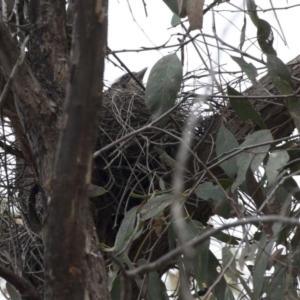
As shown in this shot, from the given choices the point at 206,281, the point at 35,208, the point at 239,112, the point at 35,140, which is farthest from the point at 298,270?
A: the point at 35,208

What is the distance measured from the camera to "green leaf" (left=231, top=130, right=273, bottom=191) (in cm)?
168

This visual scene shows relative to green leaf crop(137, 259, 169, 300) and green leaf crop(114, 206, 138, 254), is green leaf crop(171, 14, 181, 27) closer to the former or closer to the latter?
green leaf crop(114, 206, 138, 254)

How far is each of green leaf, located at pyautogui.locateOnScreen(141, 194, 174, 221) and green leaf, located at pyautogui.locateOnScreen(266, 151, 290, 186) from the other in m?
0.28

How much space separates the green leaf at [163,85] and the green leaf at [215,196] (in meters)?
0.23

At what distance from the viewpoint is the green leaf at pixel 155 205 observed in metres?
1.74

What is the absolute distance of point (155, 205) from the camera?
1.77m

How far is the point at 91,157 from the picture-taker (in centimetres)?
96

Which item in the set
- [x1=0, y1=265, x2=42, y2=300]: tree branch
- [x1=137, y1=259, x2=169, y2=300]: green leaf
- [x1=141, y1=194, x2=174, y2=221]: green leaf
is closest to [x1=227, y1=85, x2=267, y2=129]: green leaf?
[x1=141, y1=194, x2=174, y2=221]: green leaf

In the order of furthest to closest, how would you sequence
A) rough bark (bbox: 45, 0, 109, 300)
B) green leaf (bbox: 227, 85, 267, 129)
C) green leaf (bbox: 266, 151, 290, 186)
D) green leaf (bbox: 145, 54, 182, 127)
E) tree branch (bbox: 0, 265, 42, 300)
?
green leaf (bbox: 227, 85, 267, 129) < green leaf (bbox: 145, 54, 182, 127) < green leaf (bbox: 266, 151, 290, 186) < tree branch (bbox: 0, 265, 42, 300) < rough bark (bbox: 45, 0, 109, 300)

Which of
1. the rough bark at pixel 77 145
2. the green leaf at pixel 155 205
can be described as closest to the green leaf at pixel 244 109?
the green leaf at pixel 155 205

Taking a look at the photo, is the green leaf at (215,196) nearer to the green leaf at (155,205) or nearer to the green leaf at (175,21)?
the green leaf at (155,205)

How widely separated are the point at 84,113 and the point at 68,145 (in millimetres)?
52

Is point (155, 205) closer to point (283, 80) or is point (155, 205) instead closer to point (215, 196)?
point (215, 196)

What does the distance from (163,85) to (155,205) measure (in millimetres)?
319
